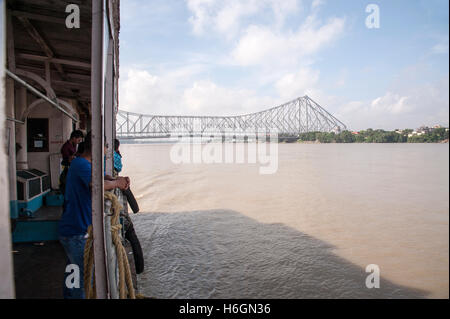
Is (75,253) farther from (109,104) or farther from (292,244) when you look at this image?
(292,244)

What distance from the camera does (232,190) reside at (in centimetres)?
1280

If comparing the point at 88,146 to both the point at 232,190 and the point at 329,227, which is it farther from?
the point at 232,190

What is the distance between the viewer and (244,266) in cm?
462

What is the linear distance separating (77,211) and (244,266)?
10.7 ft

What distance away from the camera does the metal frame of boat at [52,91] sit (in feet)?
4.18

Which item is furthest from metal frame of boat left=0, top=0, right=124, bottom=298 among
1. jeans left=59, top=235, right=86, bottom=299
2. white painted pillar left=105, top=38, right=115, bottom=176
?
jeans left=59, top=235, right=86, bottom=299

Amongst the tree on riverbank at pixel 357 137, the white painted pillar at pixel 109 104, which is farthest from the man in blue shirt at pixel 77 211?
the tree on riverbank at pixel 357 137

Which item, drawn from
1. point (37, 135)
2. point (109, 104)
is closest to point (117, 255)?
point (109, 104)

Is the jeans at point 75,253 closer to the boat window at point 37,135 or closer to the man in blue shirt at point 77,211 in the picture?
the man in blue shirt at point 77,211

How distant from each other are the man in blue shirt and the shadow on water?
1810 mm

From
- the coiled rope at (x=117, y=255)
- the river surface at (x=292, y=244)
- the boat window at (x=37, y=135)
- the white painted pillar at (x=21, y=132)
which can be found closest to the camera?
the coiled rope at (x=117, y=255)

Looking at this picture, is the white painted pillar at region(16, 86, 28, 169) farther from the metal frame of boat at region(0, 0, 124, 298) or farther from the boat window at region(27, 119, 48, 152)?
the boat window at region(27, 119, 48, 152)

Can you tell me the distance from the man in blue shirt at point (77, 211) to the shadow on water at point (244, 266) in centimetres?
181
